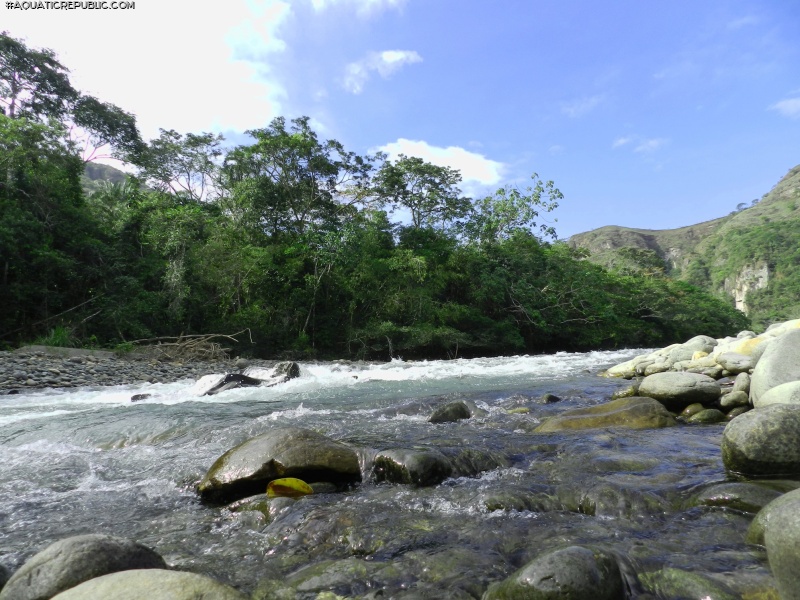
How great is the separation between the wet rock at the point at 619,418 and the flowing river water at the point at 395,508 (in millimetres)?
226

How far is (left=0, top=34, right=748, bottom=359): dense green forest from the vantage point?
1505 cm

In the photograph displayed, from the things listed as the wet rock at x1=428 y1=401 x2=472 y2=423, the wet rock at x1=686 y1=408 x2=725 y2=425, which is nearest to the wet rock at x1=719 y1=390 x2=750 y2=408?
the wet rock at x1=686 y1=408 x2=725 y2=425

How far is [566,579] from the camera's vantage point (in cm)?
190

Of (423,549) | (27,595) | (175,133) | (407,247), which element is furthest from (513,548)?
(175,133)

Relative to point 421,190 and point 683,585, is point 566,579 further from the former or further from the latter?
point 421,190

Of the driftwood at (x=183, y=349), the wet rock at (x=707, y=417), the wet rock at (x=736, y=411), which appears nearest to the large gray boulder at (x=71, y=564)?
the wet rock at (x=707, y=417)

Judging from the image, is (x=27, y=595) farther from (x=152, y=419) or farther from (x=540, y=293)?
(x=540, y=293)

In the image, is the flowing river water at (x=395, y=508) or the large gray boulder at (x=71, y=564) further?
the flowing river water at (x=395, y=508)

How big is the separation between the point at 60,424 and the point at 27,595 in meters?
5.24

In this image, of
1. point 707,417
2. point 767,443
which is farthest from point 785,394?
point 707,417

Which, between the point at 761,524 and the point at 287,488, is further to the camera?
the point at 287,488

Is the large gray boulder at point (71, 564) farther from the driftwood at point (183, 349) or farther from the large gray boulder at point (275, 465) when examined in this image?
the driftwood at point (183, 349)

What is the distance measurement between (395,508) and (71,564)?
1.75 m

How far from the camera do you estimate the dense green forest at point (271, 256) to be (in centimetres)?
1505
